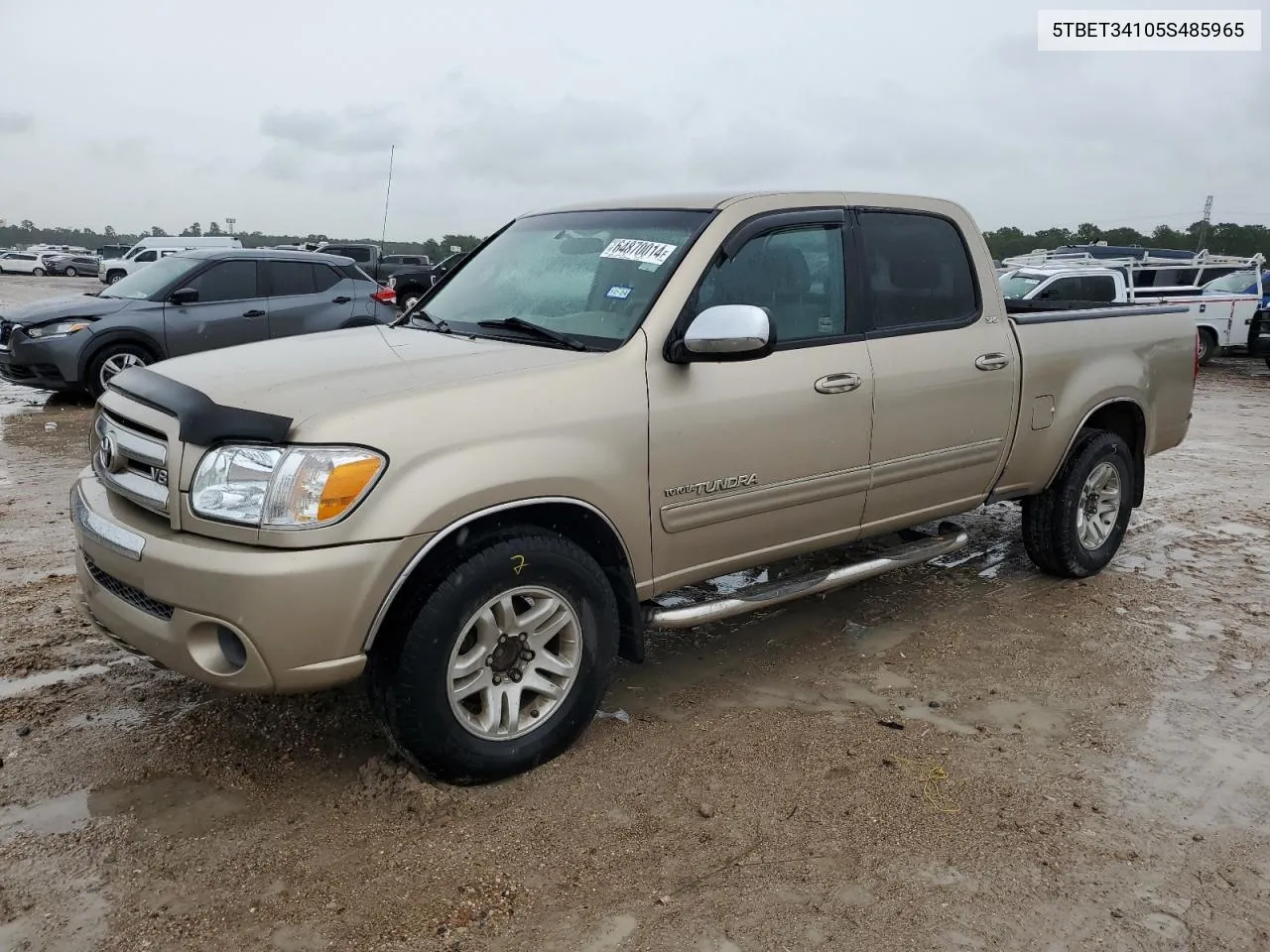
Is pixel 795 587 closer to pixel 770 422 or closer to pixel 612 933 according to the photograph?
pixel 770 422

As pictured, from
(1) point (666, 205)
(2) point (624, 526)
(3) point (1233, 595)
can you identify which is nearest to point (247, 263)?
(1) point (666, 205)

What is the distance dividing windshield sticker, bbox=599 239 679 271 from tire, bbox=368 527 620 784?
114 cm

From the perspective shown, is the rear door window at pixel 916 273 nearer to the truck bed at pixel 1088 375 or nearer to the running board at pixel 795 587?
the truck bed at pixel 1088 375

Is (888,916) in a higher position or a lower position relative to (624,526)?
lower

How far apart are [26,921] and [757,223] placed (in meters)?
3.17

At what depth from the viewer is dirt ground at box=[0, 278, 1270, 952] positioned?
2.59 meters

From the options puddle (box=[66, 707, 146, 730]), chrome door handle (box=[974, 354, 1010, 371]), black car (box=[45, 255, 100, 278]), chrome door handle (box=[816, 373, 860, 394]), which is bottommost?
puddle (box=[66, 707, 146, 730])

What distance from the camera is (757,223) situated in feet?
12.6

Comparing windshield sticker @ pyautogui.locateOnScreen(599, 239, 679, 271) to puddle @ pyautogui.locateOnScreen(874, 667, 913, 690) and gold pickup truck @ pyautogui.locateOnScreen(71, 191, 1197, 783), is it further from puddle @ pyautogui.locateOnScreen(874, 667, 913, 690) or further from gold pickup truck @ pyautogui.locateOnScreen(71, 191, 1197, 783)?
puddle @ pyautogui.locateOnScreen(874, 667, 913, 690)

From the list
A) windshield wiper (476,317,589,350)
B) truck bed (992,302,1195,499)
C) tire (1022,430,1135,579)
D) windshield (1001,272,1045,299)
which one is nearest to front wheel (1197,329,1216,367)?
windshield (1001,272,1045,299)

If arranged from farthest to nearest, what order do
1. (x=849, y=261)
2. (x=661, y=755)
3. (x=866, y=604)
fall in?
(x=866, y=604), (x=849, y=261), (x=661, y=755)

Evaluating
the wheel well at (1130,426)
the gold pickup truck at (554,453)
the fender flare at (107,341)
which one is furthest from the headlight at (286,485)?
the fender flare at (107,341)

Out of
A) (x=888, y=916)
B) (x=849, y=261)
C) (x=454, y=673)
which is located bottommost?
(x=888, y=916)

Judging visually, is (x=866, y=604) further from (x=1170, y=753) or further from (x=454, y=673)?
(x=454, y=673)
